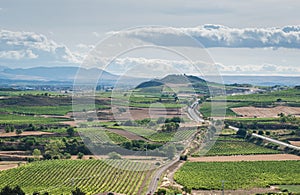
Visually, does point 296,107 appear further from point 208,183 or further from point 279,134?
point 208,183

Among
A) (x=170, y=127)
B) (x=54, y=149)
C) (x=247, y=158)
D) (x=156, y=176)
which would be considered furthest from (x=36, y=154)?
(x=247, y=158)

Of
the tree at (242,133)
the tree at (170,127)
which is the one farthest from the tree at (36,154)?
the tree at (242,133)

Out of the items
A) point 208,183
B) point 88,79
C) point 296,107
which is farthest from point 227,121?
point 88,79

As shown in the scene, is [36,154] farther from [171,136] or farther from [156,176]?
[156,176]

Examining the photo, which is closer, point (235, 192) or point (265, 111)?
point (235, 192)

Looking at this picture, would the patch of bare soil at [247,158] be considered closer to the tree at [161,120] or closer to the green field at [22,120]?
the tree at [161,120]

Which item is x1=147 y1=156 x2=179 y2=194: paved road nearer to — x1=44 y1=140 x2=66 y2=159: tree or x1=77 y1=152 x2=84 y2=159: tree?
x1=77 y1=152 x2=84 y2=159: tree
